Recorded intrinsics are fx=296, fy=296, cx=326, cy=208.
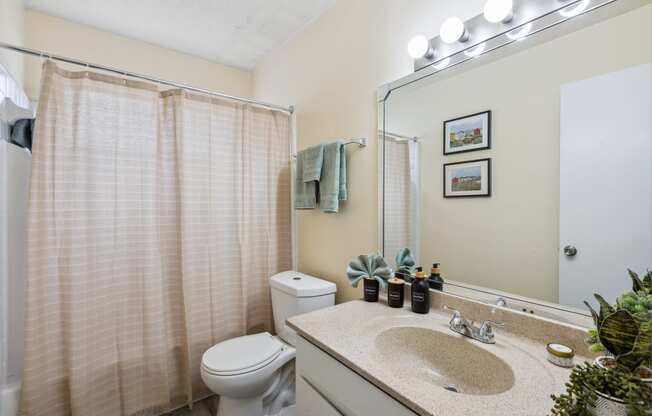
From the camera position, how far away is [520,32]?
103 centimetres

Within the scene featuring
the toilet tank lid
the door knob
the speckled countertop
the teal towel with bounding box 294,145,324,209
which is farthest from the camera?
the teal towel with bounding box 294,145,324,209

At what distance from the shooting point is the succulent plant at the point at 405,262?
1.36 meters

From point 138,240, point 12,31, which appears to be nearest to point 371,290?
point 138,240

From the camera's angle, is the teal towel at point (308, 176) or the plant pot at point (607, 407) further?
the teal towel at point (308, 176)

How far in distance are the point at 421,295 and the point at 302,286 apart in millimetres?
692

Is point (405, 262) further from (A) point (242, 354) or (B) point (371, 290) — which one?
(A) point (242, 354)

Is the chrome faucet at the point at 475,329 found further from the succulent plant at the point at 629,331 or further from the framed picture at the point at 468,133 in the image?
the framed picture at the point at 468,133

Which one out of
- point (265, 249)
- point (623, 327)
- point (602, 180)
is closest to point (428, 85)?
point (602, 180)

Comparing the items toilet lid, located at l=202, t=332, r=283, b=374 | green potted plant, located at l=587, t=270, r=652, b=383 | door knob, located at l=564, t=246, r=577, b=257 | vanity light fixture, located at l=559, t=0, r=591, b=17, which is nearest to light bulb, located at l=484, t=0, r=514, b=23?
vanity light fixture, located at l=559, t=0, r=591, b=17

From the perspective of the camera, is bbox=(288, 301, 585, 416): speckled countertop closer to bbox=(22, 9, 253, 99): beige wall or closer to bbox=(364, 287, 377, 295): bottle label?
bbox=(364, 287, 377, 295): bottle label

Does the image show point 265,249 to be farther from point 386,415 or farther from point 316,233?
point 386,415

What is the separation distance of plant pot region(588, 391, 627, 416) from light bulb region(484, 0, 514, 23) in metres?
1.13

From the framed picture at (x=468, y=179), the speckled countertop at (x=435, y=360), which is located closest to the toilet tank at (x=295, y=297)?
the speckled countertop at (x=435, y=360)

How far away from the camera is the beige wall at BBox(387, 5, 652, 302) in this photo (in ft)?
2.89
